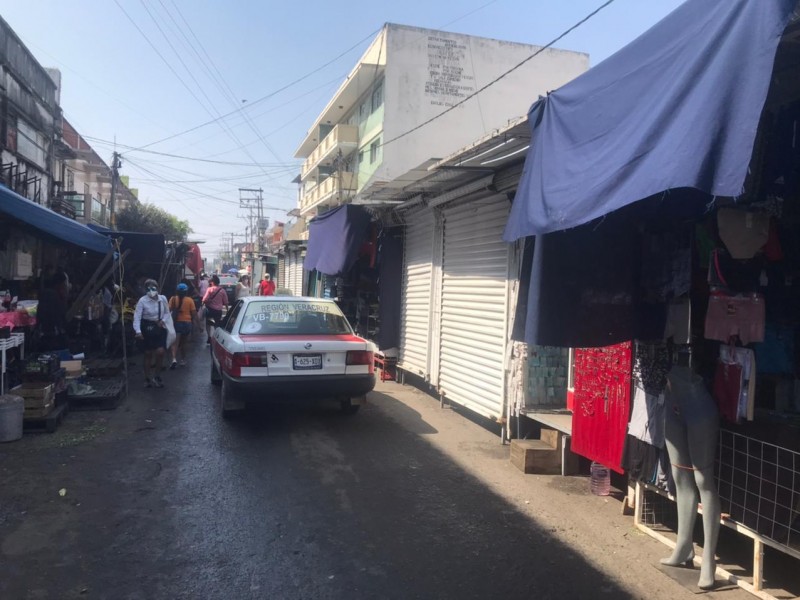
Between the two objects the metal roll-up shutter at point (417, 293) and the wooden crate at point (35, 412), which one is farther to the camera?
the metal roll-up shutter at point (417, 293)

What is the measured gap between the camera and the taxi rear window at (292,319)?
769 cm

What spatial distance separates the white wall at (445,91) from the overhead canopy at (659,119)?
2230 cm

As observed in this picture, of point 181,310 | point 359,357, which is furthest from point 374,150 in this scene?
point 359,357

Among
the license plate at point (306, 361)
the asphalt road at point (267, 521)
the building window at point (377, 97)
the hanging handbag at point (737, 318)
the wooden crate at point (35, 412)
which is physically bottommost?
the asphalt road at point (267, 521)

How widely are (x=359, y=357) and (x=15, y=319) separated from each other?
5.30m

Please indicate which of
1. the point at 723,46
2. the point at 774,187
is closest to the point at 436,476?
the point at 774,187

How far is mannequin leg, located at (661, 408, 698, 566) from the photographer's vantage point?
3.93 m

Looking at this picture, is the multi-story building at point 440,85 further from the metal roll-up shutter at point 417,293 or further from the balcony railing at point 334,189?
the metal roll-up shutter at point 417,293

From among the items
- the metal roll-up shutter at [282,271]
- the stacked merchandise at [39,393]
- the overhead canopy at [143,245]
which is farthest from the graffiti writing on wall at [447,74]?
the stacked merchandise at [39,393]

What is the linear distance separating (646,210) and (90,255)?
1447 cm

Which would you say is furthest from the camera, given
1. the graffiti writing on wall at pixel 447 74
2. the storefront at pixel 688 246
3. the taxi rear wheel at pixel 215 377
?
the graffiti writing on wall at pixel 447 74

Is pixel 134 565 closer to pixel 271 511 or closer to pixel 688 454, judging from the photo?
pixel 271 511

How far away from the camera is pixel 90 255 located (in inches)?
593

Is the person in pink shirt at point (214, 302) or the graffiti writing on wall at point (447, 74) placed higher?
the graffiti writing on wall at point (447, 74)
